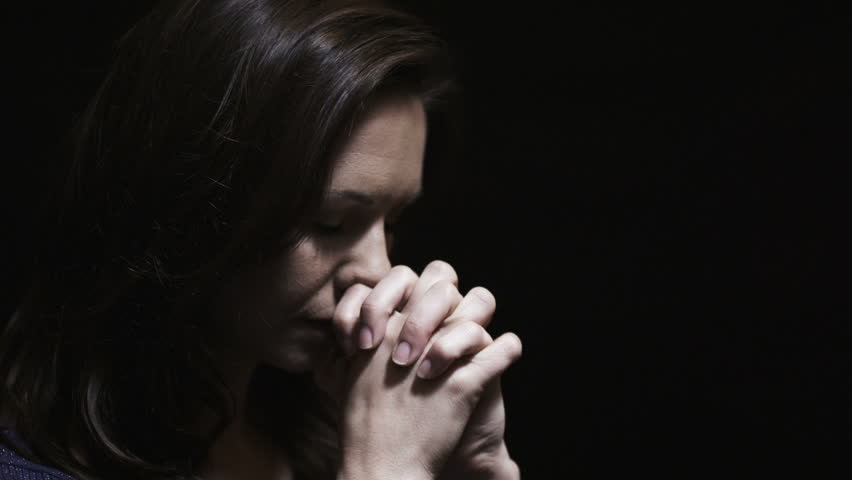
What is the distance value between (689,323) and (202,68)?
45.1 inches

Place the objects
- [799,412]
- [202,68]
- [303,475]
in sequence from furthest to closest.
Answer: [799,412]
[303,475]
[202,68]

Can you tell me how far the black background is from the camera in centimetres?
170

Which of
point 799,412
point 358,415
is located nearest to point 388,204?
point 358,415

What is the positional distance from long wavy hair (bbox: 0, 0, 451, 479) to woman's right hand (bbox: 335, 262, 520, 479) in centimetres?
16

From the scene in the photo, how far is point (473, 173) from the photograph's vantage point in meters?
1.91

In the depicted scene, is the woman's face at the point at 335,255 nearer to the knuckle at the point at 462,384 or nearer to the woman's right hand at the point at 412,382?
the woman's right hand at the point at 412,382

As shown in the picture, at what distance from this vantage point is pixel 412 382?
44.4 inches

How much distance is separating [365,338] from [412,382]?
0.08 metres

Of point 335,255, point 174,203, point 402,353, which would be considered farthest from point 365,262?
point 174,203

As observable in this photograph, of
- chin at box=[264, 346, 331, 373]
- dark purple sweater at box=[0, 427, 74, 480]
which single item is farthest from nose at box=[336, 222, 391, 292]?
dark purple sweater at box=[0, 427, 74, 480]

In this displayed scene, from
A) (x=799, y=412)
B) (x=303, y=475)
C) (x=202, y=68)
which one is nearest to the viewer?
(x=202, y=68)

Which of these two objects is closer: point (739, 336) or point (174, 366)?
point (174, 366)

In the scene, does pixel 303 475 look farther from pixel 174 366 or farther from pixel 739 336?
pixel 739 336

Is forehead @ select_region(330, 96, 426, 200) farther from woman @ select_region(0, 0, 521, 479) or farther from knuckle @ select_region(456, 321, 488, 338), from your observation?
knuckle @ select_region(456, 321, 488, 338)
